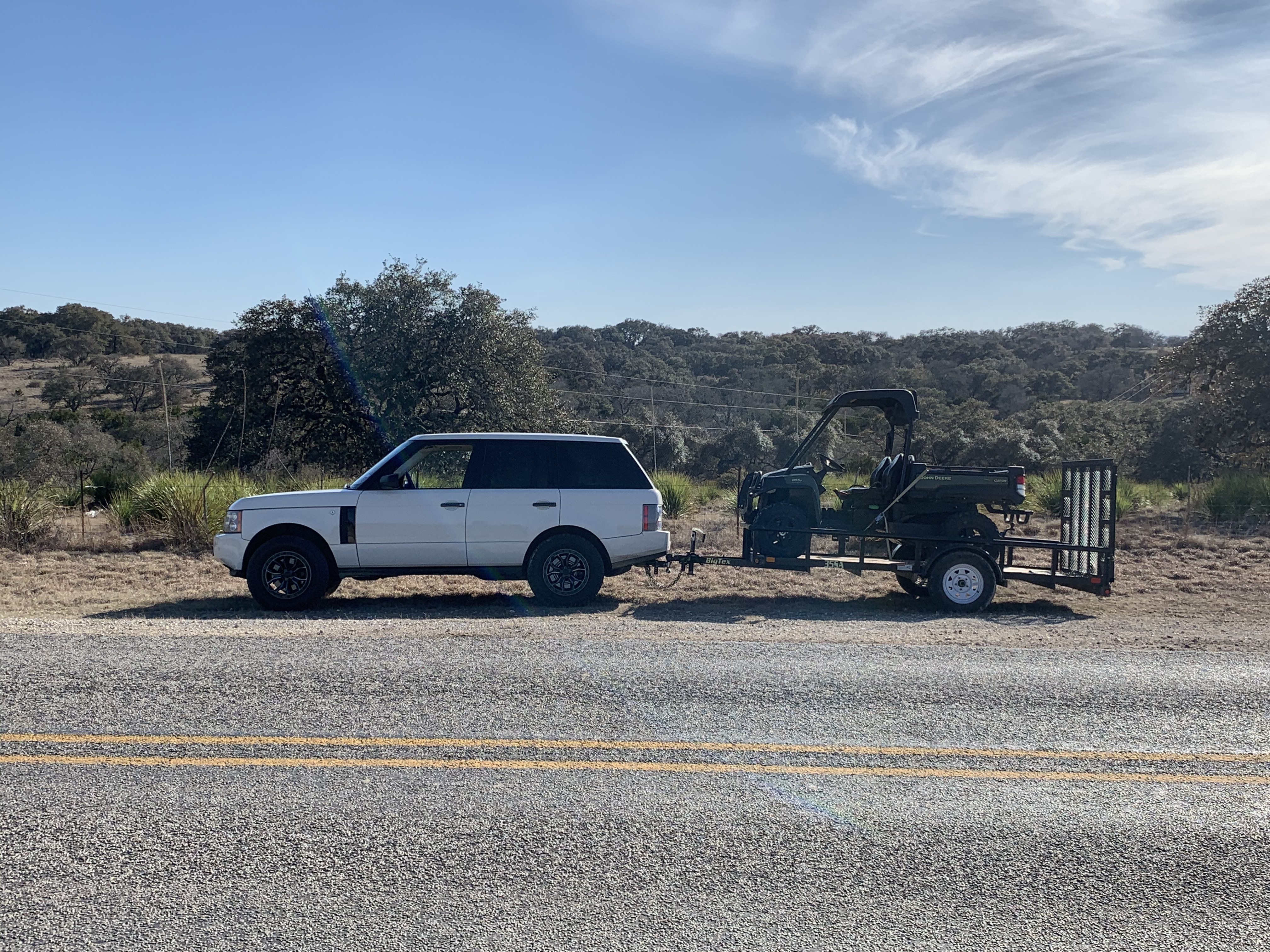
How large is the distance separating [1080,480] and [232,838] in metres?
10.8

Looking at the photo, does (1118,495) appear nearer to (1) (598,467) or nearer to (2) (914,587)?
(2) (914,587)

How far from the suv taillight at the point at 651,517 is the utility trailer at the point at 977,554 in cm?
73

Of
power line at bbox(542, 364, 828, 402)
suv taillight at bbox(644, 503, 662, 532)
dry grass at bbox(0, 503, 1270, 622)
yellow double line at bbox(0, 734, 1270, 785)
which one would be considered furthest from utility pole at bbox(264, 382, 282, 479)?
power line at bbox(542, 364, 828, 402)

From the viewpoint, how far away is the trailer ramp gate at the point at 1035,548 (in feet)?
39.2

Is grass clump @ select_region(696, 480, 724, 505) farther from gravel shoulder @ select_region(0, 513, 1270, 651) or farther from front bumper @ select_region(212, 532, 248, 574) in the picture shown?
front bumper @ select_region(212, 532, 248, 574)

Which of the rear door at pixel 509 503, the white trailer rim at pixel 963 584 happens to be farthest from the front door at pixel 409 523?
the white trailer rim at pixel 963 584

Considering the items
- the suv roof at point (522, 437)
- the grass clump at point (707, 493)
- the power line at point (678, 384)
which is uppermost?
the power line at point (678, 384)

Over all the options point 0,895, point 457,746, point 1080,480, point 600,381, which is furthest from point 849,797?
point 600,381

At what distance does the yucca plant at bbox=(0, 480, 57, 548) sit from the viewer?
16484 millimetres

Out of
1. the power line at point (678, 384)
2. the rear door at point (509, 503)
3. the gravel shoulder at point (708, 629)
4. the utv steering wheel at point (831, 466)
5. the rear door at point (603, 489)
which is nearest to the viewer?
the gravel shoulder at point (708, 629)

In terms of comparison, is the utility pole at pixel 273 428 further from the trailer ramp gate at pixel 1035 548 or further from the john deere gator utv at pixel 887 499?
the john deere gator utv at pixel 887 499

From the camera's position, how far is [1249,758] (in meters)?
5.84

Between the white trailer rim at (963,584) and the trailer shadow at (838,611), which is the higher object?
the white trailer rim at (963,584)

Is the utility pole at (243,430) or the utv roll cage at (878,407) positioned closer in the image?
the utv roll cage at (878,407)
